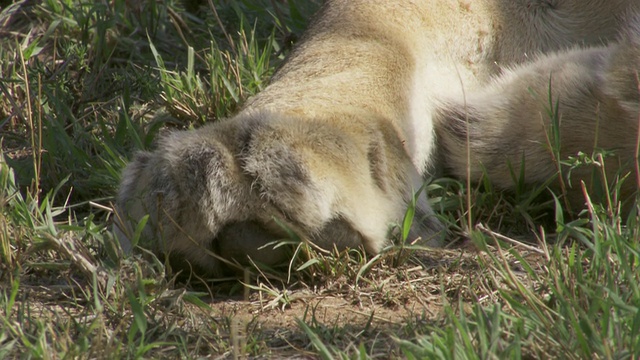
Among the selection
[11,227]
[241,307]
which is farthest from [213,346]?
[11,227]

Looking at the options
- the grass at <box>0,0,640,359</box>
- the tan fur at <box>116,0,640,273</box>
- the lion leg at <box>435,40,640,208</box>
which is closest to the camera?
the grass at <box>0,0,640,359</box>

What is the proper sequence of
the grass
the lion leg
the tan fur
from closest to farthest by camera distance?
the grass, the tan fur, the lion leg

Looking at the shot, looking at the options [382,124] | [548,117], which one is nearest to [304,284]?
[382,124]

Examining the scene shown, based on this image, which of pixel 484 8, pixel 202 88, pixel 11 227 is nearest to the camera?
pixel 11 227

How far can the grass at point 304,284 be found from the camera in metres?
1.57

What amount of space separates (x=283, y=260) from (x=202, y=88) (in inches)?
46.5

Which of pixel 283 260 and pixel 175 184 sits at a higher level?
pixel 175 184

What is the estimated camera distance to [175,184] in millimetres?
1853

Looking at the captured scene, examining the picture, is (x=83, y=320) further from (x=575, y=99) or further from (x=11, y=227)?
(x=575, y=99)

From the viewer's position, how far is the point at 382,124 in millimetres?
2088

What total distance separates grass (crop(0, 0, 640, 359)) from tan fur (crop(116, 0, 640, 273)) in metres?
0.08

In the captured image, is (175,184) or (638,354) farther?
(175,184)

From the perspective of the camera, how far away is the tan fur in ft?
6.03

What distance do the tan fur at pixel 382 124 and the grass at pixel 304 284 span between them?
0.26 feet
